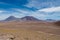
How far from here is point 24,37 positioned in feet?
33.1

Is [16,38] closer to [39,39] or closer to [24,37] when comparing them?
[24,37]

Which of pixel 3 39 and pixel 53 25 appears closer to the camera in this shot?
pixel 3 39

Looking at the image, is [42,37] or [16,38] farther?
[42,37]

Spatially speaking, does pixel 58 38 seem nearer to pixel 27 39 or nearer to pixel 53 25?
pixel 27 39

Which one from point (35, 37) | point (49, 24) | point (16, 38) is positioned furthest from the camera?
point (49, 24)

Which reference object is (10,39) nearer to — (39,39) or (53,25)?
(39,39)

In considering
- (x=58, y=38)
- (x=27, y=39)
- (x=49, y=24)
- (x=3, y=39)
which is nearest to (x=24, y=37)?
(x=27, y=39)

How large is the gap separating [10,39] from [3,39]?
380mm

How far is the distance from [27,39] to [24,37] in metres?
0.29

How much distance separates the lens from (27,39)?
9.90 m

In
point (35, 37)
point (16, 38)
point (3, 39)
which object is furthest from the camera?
point (35, 37)

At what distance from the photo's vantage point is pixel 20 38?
32.2 ft

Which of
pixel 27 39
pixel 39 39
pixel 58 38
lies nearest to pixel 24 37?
pixel 27 39

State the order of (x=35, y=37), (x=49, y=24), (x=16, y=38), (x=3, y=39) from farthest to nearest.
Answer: (x=49, y=24) → (x=35, y=37) → (x=16, y=38) → (x=3, y=39)
